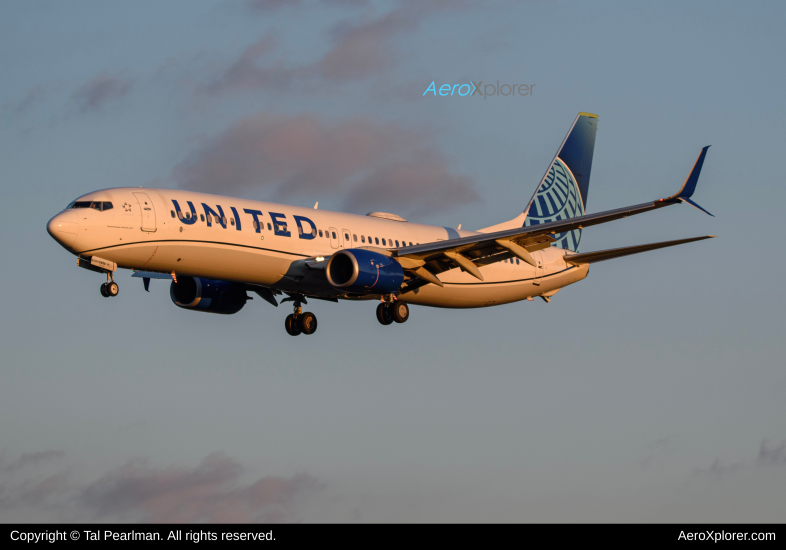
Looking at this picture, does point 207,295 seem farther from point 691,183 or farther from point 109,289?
point 691,183

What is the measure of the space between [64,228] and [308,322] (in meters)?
13.1

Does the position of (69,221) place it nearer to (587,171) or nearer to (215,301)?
(215,301)

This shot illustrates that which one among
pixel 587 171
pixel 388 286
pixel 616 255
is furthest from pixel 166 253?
pixel 587 171

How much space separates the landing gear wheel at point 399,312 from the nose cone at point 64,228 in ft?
47.4

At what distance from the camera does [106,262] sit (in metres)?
38.1

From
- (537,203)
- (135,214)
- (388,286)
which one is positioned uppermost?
(537,203)

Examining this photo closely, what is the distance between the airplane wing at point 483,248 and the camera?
3953 centimetres

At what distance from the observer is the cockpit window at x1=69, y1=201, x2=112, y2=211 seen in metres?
38.0

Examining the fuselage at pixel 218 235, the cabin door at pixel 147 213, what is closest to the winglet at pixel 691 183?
the fuselage at pixel 218 235

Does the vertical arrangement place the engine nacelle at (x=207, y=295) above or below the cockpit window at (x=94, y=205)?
below

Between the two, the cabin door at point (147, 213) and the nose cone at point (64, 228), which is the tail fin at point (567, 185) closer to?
the cabin door at point (147, 213)

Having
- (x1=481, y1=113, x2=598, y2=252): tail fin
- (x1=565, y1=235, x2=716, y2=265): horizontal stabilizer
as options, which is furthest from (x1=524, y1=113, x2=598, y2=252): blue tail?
(x1=565, y1=235, x2=716, y2=265): horizontal stabilizer

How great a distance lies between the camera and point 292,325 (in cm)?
4722

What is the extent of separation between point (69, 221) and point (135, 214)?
2.35 metres
